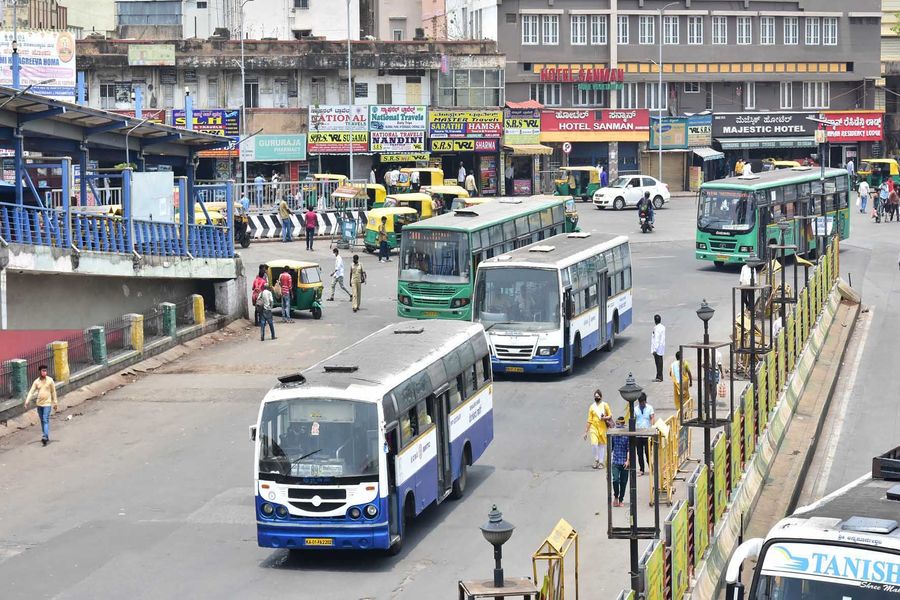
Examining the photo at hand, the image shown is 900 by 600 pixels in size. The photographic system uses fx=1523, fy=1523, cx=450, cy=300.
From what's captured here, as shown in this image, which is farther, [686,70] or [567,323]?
[686,70]

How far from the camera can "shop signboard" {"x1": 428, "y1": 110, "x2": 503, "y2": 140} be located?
228 ft

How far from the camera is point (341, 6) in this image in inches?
3004

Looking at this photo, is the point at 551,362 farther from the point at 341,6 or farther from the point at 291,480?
the point at 341,6

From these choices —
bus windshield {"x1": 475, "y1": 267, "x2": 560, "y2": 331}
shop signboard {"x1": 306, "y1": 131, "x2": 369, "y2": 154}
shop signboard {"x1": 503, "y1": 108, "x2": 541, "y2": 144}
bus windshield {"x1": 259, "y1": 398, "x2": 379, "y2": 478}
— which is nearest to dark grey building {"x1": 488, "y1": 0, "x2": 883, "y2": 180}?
shop signboard {"x1": 503, "y1": 108, "x2": 541, "y2": 144}

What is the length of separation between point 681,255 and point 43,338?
2659 centimetres

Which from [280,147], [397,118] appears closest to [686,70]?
[397,118]

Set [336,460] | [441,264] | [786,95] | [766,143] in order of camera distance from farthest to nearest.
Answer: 1. [786,95]
2. [766,143]
3. [441,264]
4. [336,460]

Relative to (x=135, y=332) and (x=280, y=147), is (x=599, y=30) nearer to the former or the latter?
(x=280, y=147)

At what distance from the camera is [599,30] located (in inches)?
3068

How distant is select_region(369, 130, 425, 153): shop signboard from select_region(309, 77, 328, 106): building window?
2851 millimetres

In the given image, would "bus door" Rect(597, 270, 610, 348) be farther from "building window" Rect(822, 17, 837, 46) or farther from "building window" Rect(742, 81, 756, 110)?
"building window" Rect(822, 17, 837, 46)

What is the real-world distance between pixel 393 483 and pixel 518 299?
12.1 metres

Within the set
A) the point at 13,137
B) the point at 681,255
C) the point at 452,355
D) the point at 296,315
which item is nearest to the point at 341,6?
the point at 681,255

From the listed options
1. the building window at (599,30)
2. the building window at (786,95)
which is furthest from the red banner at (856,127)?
the building window at (599,30)
